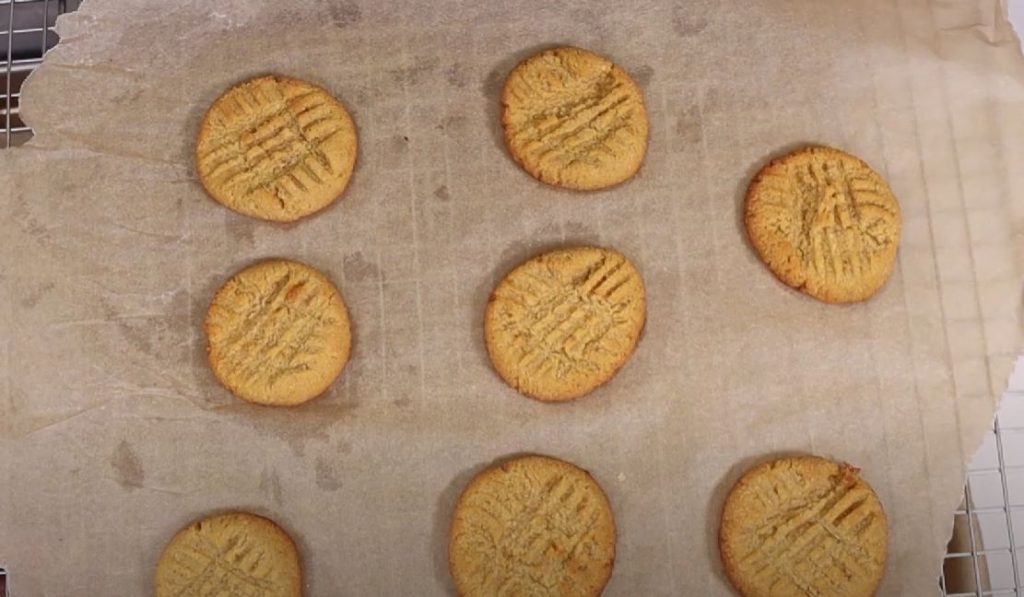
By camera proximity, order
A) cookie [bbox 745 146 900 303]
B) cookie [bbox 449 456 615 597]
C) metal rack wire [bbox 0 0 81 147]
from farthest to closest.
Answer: metal rack wire [bbox 0 0 81 147] → cookie [bbox 745 146 900 303] → cookie [bbox 449 456 615 597]

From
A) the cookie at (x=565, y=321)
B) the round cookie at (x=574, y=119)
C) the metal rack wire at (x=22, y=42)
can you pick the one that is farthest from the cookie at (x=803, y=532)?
the metal rack wire at (x=22, y=42)

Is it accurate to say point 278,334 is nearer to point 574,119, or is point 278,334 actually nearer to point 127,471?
point 127,471

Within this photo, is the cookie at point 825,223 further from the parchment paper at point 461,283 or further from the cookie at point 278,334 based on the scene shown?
the cookie at point 278,334

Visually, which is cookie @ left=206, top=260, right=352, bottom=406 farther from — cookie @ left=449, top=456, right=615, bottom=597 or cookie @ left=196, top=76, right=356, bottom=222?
cookie @ left=449, top=456, right=615, bottom=597

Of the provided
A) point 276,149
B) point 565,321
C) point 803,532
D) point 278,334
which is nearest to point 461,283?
point 565,321

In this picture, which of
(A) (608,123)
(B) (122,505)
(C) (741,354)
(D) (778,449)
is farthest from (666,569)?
(B) (122,505)

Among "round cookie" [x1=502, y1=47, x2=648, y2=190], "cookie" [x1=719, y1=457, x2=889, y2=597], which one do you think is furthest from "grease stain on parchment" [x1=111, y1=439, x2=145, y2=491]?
"cookie" [x1=719, y1=457, x2=889, y2=597]
